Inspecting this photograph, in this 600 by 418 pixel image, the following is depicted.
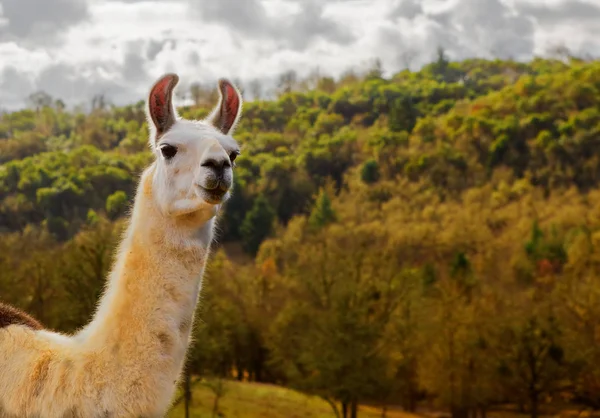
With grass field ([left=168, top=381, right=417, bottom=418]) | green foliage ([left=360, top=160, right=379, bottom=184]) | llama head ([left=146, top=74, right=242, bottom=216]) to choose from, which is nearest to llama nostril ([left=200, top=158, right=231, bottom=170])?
llama head ([left=146, top=74, right=242, bottom=216])

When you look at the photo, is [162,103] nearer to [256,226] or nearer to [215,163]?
[215,163]

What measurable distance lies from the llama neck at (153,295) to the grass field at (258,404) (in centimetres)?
4450

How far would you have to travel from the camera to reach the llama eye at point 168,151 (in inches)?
183

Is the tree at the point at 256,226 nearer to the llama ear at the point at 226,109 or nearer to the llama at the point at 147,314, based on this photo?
the llama ear at the point at 226,109

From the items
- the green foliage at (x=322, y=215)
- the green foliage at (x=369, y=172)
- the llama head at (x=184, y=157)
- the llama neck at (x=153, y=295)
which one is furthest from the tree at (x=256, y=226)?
the llama neck at (x=153, y=295)

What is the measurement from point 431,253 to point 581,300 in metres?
48.0

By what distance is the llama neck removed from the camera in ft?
14.1

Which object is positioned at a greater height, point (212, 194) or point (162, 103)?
point (162, 103)

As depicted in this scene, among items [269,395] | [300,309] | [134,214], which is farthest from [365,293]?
[134,214]

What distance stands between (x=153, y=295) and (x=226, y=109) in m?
1.58

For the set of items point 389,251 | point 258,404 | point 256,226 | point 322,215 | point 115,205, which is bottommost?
point 258,404

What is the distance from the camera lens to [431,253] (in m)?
103

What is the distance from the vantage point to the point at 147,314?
4379mm

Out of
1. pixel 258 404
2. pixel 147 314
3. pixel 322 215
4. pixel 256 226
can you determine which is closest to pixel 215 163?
pixel 147 314
